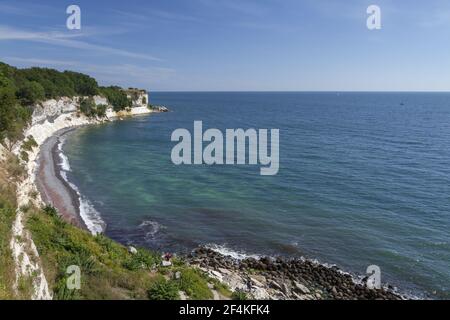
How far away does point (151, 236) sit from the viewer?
111ft

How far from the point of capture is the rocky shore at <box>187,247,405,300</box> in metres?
25.0

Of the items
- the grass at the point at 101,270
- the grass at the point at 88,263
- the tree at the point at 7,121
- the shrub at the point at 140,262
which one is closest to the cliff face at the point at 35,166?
the grass at the point at 88,263

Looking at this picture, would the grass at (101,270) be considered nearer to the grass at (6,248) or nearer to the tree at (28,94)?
the grass at (6,248)

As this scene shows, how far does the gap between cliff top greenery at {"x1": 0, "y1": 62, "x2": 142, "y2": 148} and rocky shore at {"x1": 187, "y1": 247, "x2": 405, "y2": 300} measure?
106 ft

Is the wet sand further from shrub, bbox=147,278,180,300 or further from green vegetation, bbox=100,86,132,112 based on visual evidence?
green vegetation, bbox=100,86,132,112

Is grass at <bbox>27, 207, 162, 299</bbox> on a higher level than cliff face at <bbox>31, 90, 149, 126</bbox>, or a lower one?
lower

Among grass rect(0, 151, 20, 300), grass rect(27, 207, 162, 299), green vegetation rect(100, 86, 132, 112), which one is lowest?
grass rect(27, 207, 162, 299)

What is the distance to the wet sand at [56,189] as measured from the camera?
1460 inches

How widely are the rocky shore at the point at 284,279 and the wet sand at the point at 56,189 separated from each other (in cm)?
1362

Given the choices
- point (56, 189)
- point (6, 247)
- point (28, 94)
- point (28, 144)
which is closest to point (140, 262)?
point (6, 247)

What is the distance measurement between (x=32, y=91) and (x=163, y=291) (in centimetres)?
7605

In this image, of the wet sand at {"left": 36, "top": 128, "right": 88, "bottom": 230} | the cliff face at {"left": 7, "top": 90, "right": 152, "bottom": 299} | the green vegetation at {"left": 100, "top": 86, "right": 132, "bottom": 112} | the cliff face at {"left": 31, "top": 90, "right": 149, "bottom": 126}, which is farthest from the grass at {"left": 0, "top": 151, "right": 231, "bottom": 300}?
the green vegetation at {"left": 100, "top": 86, "right": 132, "bottom": 112}
